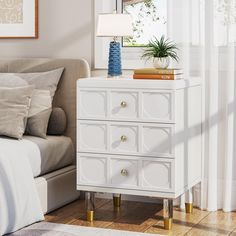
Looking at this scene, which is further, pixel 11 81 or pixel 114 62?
pixel 11 81

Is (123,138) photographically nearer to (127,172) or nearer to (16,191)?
(127,172)

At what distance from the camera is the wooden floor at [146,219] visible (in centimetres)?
394

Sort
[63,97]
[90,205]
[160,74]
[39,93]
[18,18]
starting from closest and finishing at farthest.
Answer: [160,74], [90,205], [39,93], [63,97], [18,18]

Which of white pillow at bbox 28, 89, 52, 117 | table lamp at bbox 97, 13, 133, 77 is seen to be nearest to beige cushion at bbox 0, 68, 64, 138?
white pillow at bbox 28, 89, 52, 117

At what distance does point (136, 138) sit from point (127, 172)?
21 centimetres

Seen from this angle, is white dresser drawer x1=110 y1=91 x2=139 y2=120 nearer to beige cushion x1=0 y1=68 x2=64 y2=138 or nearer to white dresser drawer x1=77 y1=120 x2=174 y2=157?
white dresser drawer x1=77 y1=120 x2=174 y2=157

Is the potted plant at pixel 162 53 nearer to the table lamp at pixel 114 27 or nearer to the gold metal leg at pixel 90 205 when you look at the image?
the table lamp at pixel 114 27

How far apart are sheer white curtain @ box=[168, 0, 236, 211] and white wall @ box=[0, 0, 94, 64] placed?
→ 641 millimetres

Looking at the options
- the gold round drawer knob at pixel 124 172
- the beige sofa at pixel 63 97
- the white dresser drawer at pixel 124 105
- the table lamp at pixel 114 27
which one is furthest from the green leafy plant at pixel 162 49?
the gold round drawer knob at pixel 124 172

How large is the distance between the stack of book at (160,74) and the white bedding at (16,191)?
0.81 m

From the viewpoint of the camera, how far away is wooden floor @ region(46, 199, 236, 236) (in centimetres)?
394

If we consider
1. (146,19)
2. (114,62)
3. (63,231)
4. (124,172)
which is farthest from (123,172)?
(146,19)

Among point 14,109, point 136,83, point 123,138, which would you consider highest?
point 136,83

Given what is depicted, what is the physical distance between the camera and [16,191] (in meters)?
3.76
